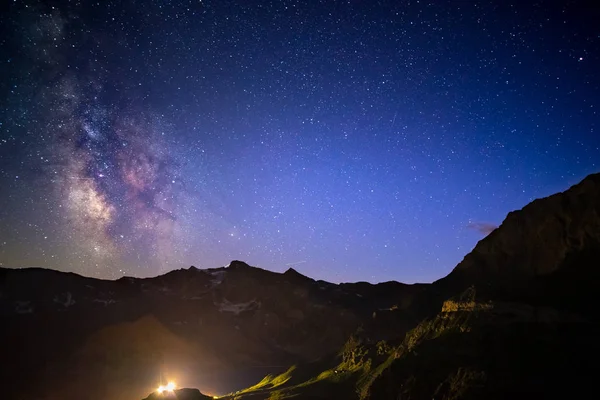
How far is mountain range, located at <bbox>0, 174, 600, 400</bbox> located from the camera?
123 ft

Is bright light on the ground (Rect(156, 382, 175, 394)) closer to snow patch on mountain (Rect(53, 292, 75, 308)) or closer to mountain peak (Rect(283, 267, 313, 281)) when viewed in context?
snow patch on mountain (Rect(53, 292, 75, 308))

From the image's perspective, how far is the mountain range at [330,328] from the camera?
123 ft

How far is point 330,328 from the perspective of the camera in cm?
14950

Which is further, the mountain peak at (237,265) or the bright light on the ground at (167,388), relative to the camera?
the mountain peak at (237,265)

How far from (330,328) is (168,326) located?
62081 millimetres

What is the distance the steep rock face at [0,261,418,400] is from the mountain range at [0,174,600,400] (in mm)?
520

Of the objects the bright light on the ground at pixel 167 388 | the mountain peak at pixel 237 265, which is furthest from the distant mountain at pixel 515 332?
the mountain peak at pixel 237 265

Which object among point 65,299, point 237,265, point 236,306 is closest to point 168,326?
point 236,306

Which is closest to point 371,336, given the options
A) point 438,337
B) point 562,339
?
point 438,337

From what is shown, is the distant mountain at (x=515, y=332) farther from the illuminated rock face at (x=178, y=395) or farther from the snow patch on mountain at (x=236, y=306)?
the snow patch on mountain at (x=236, y=306)

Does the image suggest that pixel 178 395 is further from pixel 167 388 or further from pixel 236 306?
pixel 236 306

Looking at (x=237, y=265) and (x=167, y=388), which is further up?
(x=237, y=265)

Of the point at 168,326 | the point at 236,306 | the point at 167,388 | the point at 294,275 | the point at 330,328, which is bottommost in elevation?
the point at 167,388

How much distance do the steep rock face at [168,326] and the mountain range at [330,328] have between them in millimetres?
520
